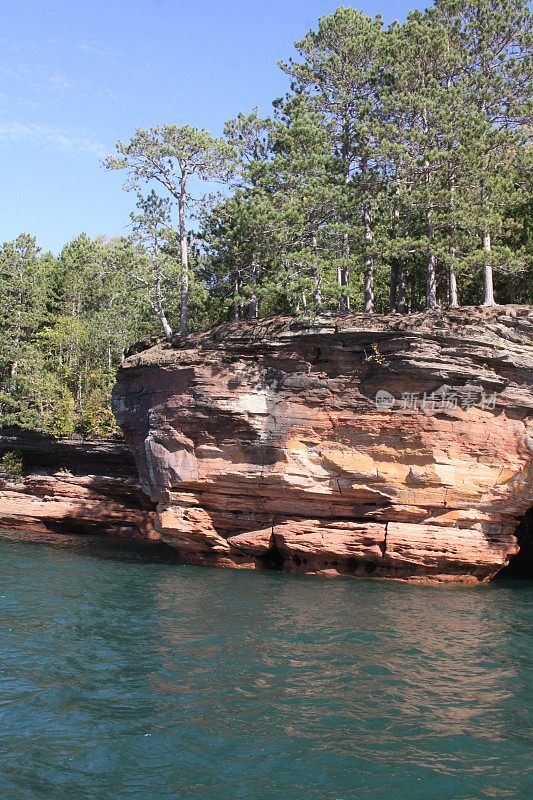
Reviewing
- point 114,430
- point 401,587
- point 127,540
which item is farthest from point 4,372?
point 401,587

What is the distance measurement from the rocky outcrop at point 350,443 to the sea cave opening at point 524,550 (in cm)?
375

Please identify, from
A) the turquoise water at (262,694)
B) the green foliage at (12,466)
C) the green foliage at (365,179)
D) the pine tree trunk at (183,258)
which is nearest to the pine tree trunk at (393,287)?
the green foliage at (365,179)

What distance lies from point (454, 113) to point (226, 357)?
10889 mm

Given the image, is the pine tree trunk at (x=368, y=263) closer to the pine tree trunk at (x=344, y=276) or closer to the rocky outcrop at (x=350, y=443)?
the pine tree trunk at (x=344, y=276)

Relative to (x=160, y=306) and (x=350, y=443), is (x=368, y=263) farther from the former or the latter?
(x=160, y=306)

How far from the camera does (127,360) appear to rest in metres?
25.9

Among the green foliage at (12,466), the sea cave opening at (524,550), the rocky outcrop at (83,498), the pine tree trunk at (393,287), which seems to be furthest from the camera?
the green foliage at (12,466)

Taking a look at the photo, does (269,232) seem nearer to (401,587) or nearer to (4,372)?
(401,587)

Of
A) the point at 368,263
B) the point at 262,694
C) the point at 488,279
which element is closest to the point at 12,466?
the point at 368,263

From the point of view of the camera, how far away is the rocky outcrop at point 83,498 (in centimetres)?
3042

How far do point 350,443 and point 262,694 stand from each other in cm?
1122

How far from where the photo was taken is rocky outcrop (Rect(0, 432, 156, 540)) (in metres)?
30.4

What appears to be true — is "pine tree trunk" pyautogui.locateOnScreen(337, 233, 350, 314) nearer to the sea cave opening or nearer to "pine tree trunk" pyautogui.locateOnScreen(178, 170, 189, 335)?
"pine tree trunk" pyautogui.locateOnScreen(178, 170, 189, 335)

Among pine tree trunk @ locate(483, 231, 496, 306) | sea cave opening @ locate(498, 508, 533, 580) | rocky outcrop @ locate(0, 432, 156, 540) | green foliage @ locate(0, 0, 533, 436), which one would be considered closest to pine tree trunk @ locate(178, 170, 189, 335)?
green foliage @ locate(0, 0, 533, 436)
